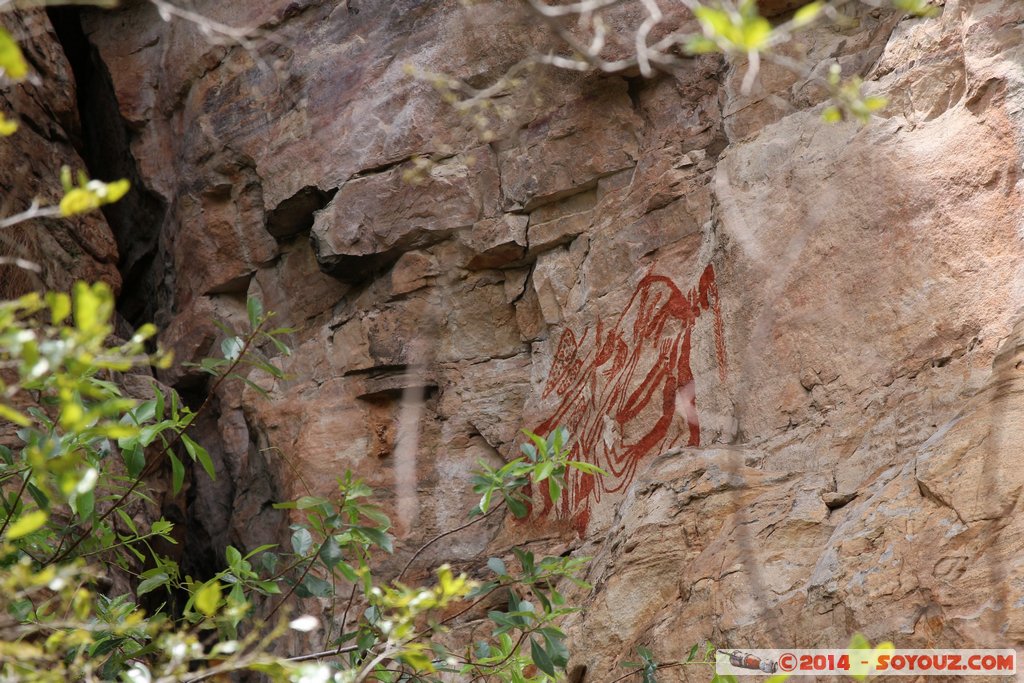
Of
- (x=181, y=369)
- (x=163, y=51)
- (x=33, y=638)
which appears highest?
(x=163, y=51)

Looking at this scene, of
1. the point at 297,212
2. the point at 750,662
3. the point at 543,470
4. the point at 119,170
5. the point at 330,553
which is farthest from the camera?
the point at 119,170

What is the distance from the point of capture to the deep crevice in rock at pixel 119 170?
776cm

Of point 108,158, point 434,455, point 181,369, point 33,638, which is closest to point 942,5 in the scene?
point 434,455

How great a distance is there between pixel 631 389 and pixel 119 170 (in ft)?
16.2

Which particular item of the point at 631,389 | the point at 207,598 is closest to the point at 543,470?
the point at 207,598

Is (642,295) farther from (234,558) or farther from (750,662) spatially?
(234,558)

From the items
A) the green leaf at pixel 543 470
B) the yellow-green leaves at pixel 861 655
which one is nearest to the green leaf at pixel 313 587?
the green leaf at pixel 543 470

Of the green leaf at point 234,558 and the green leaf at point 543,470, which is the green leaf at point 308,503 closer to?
the green leaf at point 234,558

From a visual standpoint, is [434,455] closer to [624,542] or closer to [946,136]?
[624,542]

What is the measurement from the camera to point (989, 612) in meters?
2.75

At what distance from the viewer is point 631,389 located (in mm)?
4840

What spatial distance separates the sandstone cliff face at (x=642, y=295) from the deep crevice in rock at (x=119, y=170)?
0.18 metres

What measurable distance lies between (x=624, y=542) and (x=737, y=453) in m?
0.55

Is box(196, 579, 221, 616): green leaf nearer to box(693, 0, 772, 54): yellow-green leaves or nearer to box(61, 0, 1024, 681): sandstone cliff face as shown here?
box(693, 0, 772, 54): yellow-green leaves
